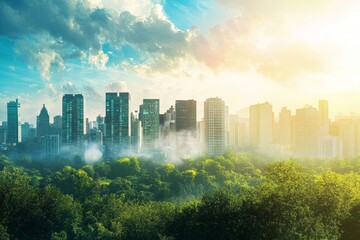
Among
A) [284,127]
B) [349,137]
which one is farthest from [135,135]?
[349,137]

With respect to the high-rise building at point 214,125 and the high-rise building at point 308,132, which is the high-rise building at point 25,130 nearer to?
the high-rise building at point 214,125

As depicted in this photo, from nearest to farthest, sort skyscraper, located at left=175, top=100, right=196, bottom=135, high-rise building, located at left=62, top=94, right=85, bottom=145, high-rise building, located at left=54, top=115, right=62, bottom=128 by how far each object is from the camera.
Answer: skyscraper, located at left=175, top=100, right=196, bottom=135 → high-rise building, located at left=62, top=94, right=85, bottom=145 → high-rise building, located at left=54, top=115, right=62, bottom=128

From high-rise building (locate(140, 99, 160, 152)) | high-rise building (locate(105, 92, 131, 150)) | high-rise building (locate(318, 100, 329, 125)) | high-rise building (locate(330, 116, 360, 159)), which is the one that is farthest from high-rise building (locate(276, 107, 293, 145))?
high-rise building (locate(105, 92, 131, 150))

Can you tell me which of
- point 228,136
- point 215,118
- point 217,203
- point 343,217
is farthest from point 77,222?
point 228,136

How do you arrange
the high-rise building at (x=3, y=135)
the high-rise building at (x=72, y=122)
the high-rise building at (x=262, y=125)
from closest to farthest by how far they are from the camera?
the high-rise building at (x=72, y=122) → the high-rise building at (x=262, y=125) → the high-rise building at (x=3, y=135)

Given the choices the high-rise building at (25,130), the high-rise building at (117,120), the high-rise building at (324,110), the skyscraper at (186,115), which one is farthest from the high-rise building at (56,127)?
the high-rise building at (324,110)

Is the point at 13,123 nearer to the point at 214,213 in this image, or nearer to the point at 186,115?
the point at 186,115

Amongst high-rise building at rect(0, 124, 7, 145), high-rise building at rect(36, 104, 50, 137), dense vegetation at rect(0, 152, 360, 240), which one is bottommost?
dense vegetation at rect(0, 152, 360, 240)

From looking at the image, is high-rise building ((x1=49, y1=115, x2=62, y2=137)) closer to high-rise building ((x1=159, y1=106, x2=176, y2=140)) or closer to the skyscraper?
high-rise building ((x1=159, y1=106, x2=176, y2=140))
